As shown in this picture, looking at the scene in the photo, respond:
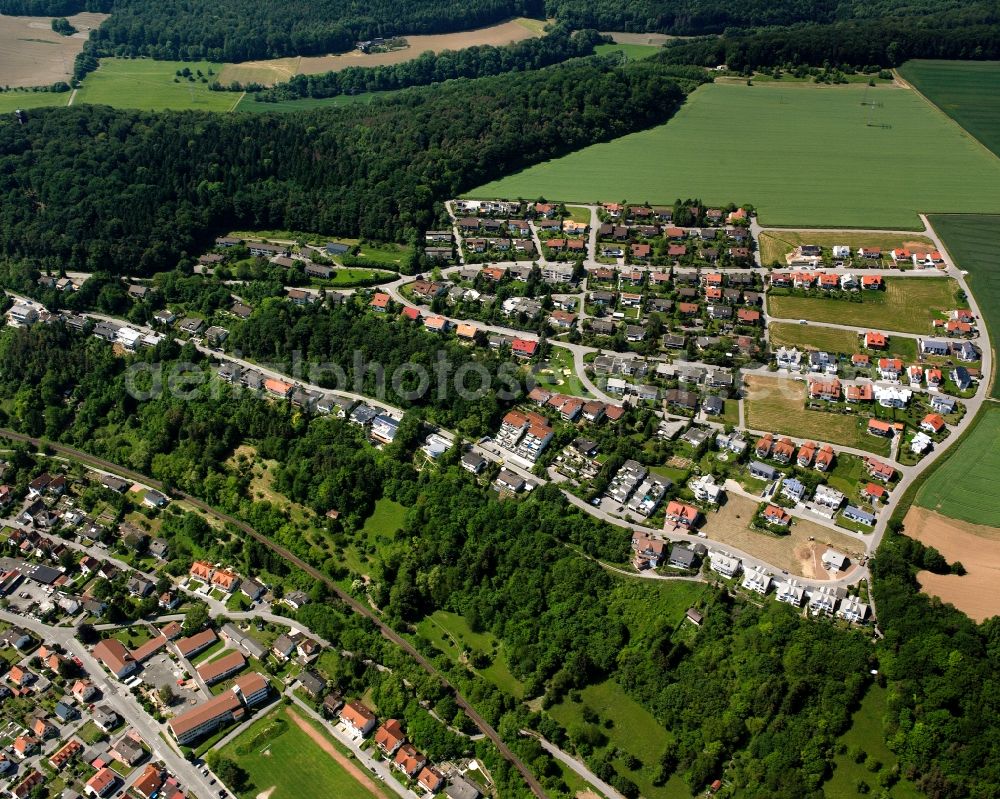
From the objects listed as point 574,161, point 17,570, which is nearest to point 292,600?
point 17,570

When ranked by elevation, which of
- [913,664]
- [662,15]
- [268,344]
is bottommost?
[913,664]

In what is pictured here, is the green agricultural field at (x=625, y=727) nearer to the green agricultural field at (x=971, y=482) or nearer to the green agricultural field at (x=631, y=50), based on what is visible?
the green agricultural field at (x=971, y=482)

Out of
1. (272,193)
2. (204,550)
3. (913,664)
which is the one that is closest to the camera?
(913,664)

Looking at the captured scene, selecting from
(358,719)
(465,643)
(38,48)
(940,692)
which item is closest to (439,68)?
(38,48)

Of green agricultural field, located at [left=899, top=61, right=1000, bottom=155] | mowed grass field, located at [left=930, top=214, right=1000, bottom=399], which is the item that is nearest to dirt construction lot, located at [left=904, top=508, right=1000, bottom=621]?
mowed grass field, located at [left=930, top=214, right=1000, bottom=399]

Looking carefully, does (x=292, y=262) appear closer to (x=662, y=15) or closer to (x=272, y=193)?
(x=272, y=193)

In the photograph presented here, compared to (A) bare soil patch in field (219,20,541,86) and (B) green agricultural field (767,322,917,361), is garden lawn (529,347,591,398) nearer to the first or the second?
(B) green agricultural field (767,322,917,361)

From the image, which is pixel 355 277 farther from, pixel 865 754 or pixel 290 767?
pixel 865 754

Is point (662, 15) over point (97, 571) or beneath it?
over
